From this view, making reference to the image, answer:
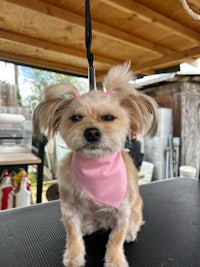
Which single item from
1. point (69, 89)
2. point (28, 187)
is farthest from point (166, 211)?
point (28, 187)

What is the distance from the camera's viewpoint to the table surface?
194 cm

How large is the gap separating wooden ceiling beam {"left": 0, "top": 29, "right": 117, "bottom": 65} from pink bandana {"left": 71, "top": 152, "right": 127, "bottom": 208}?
120 centimetres

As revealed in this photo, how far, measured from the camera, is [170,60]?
1.91 m

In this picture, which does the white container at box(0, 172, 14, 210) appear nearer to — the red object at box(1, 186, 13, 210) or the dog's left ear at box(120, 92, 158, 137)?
the red object at box(1, 186, 13, 210)

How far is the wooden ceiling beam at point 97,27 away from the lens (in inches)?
49.3

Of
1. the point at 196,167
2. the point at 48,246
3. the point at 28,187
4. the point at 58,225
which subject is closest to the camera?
the point at 48,246

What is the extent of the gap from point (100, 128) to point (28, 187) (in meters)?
1.59

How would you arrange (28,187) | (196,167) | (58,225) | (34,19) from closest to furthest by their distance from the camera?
(58,225), (34,19), (28,187), (196,167)

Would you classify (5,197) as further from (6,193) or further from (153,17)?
(153,17)

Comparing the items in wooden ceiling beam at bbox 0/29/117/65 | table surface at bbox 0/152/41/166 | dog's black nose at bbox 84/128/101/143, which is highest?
wooden ceiling beam at bbox 0/29/117/65

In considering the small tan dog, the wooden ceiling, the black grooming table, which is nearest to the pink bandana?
the small tan dog

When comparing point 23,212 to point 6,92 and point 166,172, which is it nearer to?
point 6,92

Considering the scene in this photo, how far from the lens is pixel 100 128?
2.29ft

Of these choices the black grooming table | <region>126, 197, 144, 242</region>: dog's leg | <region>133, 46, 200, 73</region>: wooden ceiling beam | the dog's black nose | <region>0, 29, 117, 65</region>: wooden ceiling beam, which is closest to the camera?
the dog's black nose
